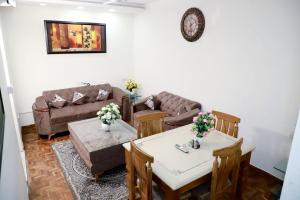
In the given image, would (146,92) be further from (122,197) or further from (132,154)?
(132,154)

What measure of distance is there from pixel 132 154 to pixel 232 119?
147cm

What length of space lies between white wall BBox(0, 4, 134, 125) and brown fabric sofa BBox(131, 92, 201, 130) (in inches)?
62.2

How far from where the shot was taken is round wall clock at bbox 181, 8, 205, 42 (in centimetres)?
369

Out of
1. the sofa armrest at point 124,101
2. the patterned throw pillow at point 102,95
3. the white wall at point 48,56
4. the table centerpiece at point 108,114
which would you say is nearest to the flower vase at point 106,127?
the table centerpiece at point 108,114

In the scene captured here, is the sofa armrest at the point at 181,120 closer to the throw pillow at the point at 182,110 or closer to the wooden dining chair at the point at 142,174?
the throw pillow at the point at 182,110

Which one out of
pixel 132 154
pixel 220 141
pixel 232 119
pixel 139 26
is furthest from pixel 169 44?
pixel 132 154

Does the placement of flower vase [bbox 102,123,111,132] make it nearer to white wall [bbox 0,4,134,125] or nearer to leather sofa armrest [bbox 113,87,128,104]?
leather sofa armrest [bbox 113,87,128,104]

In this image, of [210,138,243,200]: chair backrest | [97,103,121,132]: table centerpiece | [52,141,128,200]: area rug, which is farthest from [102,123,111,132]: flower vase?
[210,138,243,200]: chair backrest

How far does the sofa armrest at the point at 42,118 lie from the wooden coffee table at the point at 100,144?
0.73 metres

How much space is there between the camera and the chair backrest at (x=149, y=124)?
2697 millimetres

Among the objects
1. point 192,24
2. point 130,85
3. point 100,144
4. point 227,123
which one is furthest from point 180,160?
point 130,85

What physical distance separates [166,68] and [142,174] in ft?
10.6

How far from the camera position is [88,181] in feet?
9.46

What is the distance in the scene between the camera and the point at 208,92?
150 inches
